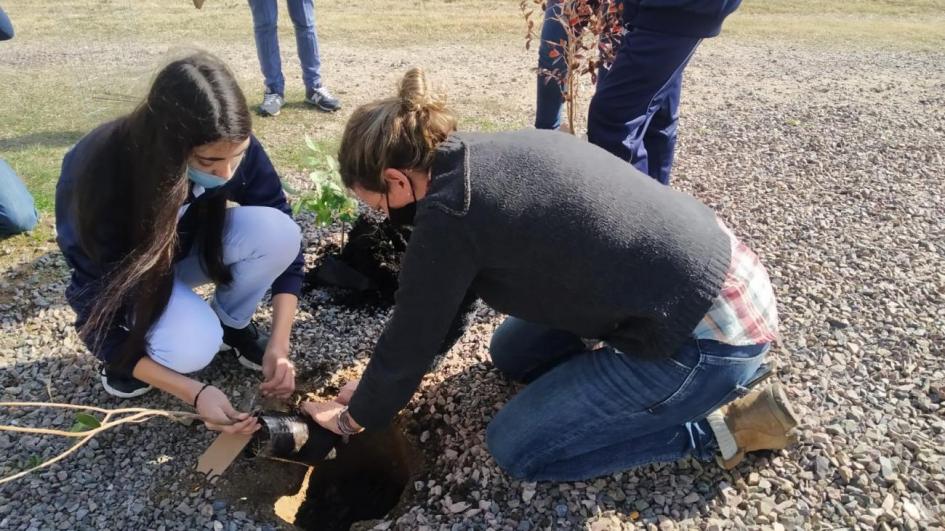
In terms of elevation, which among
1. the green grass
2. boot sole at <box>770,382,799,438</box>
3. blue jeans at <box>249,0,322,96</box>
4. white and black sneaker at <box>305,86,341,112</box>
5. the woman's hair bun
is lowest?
the green grass

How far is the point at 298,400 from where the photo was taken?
8.13 feet

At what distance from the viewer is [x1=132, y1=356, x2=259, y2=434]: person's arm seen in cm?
204

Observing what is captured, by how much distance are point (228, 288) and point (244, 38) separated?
239 inches

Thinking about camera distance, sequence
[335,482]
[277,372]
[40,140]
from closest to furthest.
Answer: [277,372], [335,482], [40,140]

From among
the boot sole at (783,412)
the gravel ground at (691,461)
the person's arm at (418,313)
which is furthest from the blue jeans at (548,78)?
the person's arm at (418,313)

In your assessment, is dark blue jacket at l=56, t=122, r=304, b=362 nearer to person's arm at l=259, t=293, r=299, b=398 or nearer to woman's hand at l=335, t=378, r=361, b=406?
person's arm at l=259, t=293, r=299, b=398

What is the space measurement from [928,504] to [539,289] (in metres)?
1.40

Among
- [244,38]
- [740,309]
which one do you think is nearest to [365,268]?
[740,309]

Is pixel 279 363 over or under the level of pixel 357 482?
over

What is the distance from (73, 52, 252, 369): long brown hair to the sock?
1.64 m

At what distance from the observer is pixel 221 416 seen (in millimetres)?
2043

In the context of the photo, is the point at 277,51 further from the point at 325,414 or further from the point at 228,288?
the point at 325,414

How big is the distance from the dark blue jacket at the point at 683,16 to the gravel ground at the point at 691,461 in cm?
126

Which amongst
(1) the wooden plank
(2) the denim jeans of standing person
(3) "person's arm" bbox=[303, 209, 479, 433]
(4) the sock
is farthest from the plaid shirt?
(2) the denim jeans of standing person
